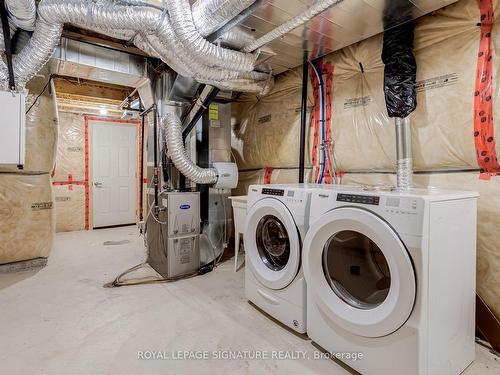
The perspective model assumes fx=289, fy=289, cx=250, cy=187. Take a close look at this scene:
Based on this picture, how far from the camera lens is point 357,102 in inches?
99.7

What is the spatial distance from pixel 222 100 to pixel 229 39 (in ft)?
4.33

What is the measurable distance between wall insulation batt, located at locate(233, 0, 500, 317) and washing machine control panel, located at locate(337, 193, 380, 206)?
35.8 inches

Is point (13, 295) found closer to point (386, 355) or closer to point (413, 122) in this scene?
point (386, 355)

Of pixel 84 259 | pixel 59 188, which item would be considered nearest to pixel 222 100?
pixel 84 259

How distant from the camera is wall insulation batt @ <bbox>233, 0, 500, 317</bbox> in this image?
1.76m

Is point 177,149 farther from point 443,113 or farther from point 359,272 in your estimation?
point 443,113

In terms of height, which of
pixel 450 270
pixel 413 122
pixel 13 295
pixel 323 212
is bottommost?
pixel 13 295

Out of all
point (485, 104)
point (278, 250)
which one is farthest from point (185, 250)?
point (485, 104)

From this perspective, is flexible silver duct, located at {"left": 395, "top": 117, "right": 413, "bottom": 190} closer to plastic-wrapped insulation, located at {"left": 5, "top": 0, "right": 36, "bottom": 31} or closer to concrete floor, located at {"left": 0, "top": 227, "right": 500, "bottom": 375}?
concrete floor, located at {"left": 0, "top": 227, "right": 500, "bottom": 375}

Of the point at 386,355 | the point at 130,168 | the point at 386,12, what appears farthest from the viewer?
the point at 130,168

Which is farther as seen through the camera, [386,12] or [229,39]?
[229,39]

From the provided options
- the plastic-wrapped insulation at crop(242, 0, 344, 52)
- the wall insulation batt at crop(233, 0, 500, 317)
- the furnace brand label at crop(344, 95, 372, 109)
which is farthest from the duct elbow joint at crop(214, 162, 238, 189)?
the furnace brand label at crop(344, 95, 372, 109)

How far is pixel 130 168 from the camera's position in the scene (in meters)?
5.76

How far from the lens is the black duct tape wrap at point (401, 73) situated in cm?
205
